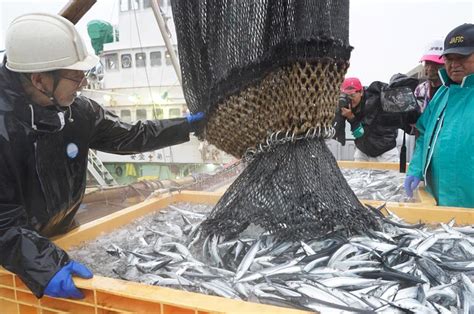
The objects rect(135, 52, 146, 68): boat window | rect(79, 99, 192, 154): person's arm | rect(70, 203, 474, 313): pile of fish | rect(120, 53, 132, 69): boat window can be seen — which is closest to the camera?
→ rect(70, 203, 474, 313): pile of fish

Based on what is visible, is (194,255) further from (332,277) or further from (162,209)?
(162,209)

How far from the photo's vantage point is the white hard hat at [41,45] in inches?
81.0

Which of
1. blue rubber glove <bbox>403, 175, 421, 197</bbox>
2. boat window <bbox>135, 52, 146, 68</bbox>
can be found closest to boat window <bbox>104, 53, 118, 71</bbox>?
boat window <bbox>135, 52, 146, 68</bbox>

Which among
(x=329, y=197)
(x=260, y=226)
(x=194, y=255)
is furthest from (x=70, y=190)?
(x=329, y=197)

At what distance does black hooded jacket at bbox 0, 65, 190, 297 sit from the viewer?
191 cm

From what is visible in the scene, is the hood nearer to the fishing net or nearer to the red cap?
the fishing net

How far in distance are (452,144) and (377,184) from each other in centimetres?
153

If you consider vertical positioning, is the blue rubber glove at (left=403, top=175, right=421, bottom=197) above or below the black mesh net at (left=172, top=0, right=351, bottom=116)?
below

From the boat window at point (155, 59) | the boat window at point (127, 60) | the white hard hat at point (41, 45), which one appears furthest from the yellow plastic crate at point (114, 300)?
the boat window at point (127, 60)

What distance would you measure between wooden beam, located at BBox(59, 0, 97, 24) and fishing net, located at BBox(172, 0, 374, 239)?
2.50 ft

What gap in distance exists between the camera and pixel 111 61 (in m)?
15.1

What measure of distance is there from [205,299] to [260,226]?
0.91m

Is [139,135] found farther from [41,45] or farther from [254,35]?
[254,35]

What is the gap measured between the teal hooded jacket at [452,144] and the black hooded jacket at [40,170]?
86.9 inches
